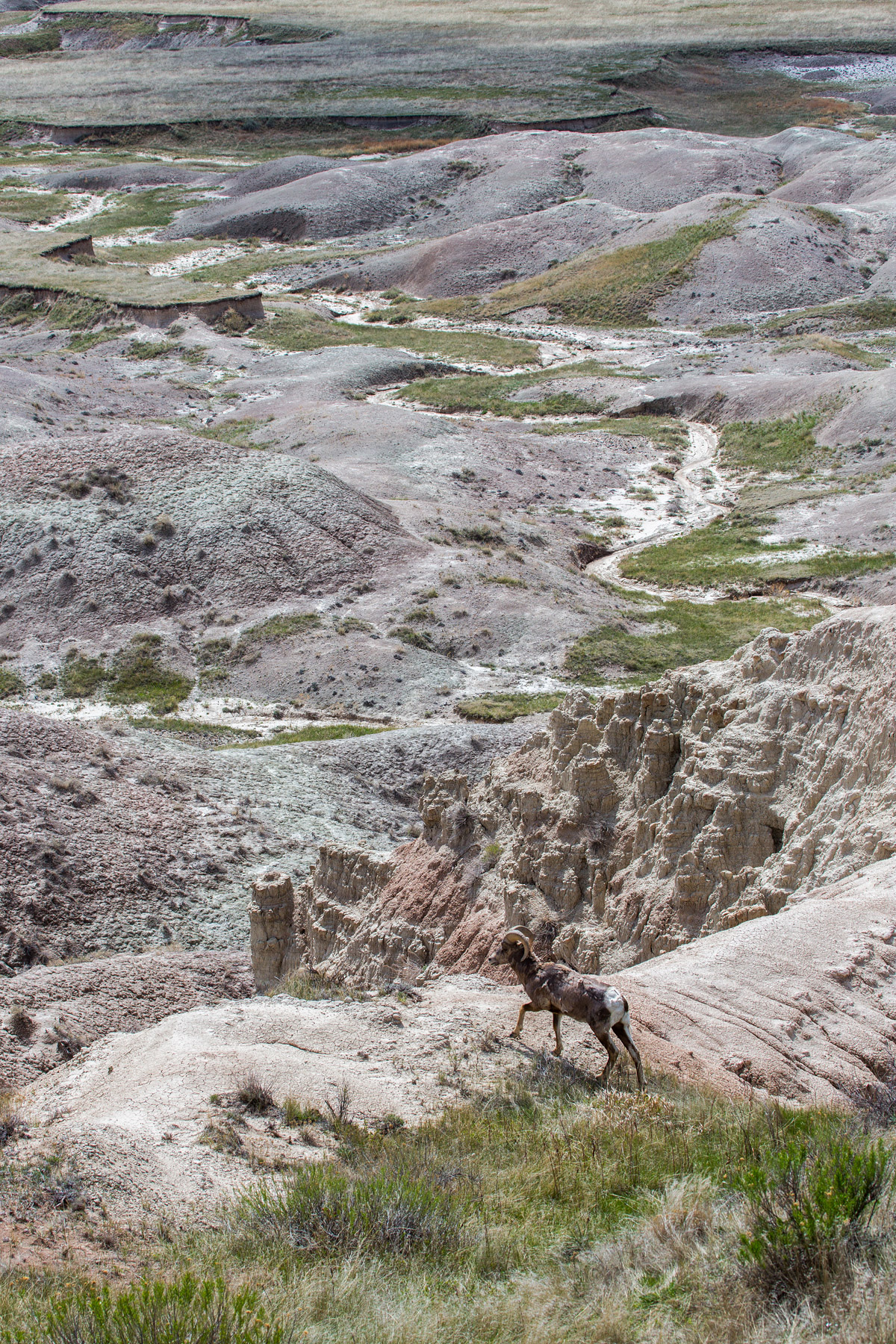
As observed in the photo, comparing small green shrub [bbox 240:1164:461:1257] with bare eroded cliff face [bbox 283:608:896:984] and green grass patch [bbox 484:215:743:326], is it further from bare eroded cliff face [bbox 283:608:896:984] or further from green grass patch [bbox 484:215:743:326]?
green grass patch [bbox 484:215:743:326]

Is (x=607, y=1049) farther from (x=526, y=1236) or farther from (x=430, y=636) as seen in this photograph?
(x=430, y=636)

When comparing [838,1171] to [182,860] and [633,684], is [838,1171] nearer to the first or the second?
[182,860]

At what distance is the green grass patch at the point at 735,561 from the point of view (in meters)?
41.2

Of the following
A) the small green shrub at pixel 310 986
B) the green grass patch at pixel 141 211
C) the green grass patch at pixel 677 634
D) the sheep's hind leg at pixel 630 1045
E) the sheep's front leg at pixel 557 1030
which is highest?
the green grass patch at pixel 141 211

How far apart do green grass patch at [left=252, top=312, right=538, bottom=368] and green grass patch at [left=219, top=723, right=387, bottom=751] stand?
42.3 metres

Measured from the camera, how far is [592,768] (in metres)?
14.8

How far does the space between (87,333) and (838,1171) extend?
7169 cm

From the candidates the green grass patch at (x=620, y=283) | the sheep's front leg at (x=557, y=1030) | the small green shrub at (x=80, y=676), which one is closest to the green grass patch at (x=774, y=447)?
the green grass patch at (x=620, y=283)

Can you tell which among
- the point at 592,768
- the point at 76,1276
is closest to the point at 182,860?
the point at 592,768

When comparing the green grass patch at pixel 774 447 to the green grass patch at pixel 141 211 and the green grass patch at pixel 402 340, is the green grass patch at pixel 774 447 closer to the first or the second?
the green grass patch at pixel 402 340

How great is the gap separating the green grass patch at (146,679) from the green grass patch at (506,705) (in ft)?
26.3

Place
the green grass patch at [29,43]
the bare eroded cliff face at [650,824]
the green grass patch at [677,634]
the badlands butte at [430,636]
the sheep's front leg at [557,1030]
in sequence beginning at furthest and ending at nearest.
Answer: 1. the green grass patch at [29,43]
2. the green grass patch at [677,634]
3. the bare eroded cliff face at [650,824]
4. the badlands butte at [430,636]
5. the sheep's front leg at [557,1030]

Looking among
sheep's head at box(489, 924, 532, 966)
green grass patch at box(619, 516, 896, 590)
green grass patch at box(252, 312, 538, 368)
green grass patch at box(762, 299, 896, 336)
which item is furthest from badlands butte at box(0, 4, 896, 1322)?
sheep's head at box(489, 924, 532, 966)

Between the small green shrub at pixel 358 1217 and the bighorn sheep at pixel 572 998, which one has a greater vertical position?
the small green shrub at pixel 358 1217
